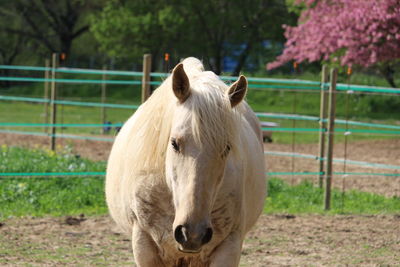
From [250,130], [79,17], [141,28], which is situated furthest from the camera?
[79,17]

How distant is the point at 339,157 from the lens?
13.8 metres

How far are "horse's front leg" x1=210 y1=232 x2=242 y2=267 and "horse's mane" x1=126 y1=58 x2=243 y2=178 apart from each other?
487 millimetres

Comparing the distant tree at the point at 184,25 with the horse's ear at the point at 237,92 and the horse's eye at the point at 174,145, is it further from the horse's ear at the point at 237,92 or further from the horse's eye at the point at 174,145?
the horse's eye at the point at 174,145

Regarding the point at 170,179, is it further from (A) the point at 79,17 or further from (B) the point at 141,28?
(A) the point at 79,17

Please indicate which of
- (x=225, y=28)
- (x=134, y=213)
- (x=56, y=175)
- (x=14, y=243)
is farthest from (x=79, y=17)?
(x=134, y=213)

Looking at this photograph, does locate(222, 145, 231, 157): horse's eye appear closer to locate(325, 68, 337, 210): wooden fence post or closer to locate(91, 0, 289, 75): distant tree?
locate(325, 68, 337, 210): wooden fence post

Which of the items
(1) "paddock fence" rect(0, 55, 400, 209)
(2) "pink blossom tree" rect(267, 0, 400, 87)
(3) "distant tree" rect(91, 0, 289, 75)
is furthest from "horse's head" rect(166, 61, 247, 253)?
(3) "distant tree" rect(91, 0, 289, 75)

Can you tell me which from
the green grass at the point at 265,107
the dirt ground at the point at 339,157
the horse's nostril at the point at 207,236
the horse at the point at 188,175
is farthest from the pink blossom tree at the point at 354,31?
the horse's nostril at the point at 207,236

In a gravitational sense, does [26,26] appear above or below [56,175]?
above

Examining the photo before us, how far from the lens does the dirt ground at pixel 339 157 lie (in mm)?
10477

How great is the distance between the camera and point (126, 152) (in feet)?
13.5

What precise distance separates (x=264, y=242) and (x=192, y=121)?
3675mm

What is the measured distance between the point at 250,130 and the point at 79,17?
33.5 m

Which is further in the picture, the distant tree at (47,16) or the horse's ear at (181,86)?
the distant tree at (47,16)
